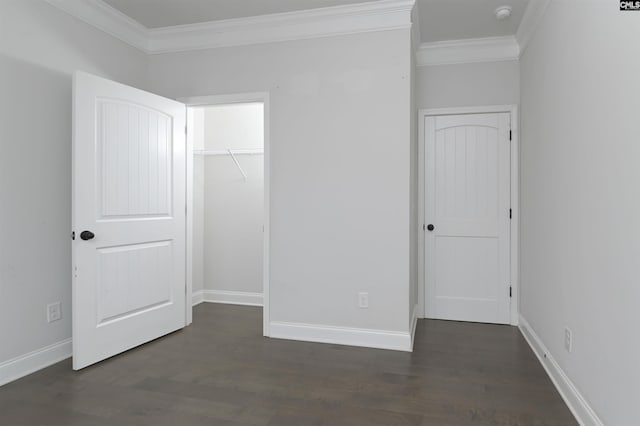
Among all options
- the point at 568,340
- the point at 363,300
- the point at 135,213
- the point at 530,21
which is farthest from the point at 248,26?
the point at 568,340

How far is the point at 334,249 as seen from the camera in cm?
335

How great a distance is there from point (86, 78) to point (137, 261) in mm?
1361

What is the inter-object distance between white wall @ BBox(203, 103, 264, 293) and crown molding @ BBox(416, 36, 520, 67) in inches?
71.5

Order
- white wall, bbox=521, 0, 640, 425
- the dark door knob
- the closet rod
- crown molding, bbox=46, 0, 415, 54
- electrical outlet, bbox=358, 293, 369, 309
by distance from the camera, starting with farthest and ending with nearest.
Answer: the closet rod, electrical outlet, bbox=358, 293, 369, 309, crown molding, bbox=46, 0, 415, 54, the dark door knob, white wall, bbox=521, 0, 640, 425

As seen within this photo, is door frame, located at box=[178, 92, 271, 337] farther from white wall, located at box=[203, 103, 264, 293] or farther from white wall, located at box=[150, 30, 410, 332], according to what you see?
white wall, located at box=[203, 103, 264, 293]

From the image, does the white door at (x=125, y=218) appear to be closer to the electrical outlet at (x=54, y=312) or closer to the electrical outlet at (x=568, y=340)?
the electrical outlet at (x=54, y=312)

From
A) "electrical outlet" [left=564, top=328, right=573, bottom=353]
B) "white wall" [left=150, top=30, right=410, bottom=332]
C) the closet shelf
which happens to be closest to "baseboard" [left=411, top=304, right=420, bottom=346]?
"white wall" [left=150, top=30, right=410, bottom=332]

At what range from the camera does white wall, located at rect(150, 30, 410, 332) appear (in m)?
3.21

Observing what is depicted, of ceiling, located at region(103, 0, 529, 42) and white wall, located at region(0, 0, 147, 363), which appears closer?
white wall, located at region(0, 0, 147, 363)

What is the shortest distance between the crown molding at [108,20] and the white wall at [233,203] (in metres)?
1.14

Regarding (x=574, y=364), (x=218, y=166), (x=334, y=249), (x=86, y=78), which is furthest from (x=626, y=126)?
(x=218, y=166)

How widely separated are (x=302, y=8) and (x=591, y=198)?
8.11 feet

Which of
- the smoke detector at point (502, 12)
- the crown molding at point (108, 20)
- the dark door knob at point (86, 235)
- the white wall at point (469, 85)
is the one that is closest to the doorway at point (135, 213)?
the dark door knob at point (86, 235)

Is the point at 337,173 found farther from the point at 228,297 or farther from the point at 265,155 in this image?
the point at 228,297
